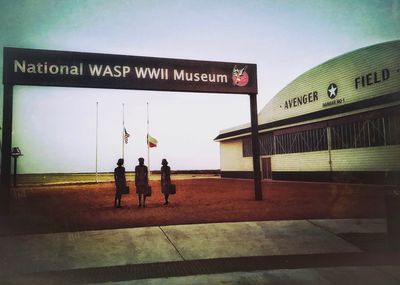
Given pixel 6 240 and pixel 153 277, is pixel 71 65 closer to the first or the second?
pixel 6 240

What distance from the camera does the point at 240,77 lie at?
35.4 feet

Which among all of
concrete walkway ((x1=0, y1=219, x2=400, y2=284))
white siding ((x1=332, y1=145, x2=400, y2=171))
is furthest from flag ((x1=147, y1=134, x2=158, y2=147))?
concrete walkway ((x1=0, y1=219, x2=400, y2=284))

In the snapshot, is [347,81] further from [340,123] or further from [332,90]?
[340,123]

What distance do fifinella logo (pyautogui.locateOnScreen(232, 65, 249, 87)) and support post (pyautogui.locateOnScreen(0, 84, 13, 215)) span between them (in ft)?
20.2

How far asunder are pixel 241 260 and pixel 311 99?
2062 cm

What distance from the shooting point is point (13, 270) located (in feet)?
16.3

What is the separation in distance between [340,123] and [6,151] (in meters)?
17.6

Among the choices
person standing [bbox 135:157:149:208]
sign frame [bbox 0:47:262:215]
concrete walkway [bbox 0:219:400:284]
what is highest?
sign frame [bbox 0:47:262:215]

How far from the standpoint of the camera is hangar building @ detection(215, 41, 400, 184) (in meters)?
17.7

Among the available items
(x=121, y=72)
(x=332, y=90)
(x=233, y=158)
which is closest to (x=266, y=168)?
(x=233, y=158)

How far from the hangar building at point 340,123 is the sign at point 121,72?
10251 mm

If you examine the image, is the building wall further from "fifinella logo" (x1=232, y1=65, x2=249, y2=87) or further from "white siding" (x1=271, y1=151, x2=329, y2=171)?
"fifinella logo" (x1=232, y1=65, x2=249, y2=87)

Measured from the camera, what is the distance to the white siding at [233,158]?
106 feet

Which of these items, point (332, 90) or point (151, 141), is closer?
point (332, 90)
